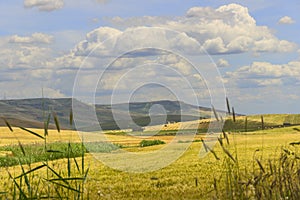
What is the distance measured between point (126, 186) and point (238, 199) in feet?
19.8

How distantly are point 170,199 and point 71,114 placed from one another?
512 cm

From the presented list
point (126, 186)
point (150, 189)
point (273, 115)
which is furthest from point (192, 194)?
point (273, 115)

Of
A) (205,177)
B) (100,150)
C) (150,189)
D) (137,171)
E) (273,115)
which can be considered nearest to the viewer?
(150,189)

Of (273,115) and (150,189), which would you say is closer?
(150,189)

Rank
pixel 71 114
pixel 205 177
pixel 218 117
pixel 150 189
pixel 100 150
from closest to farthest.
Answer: pixel 71 114 < pixel 218 117 < pixel 150 189 < pixel 205 177 < pixel 100 150

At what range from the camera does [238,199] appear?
5.85 meters

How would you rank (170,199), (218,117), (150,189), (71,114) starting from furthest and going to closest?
(150,189) < (170,199) < (218,117) < (71,114)

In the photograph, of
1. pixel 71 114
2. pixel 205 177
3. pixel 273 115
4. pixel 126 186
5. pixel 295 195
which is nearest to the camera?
pixel 71 114

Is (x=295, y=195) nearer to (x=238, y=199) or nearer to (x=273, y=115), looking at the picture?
(x=238, y=199)

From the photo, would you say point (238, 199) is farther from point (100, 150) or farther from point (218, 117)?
point (100, 150)

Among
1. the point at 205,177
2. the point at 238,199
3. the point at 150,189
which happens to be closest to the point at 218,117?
the point at 238,199

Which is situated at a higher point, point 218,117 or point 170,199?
point 218,117

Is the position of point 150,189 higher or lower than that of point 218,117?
lower

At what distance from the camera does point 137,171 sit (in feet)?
49.3
